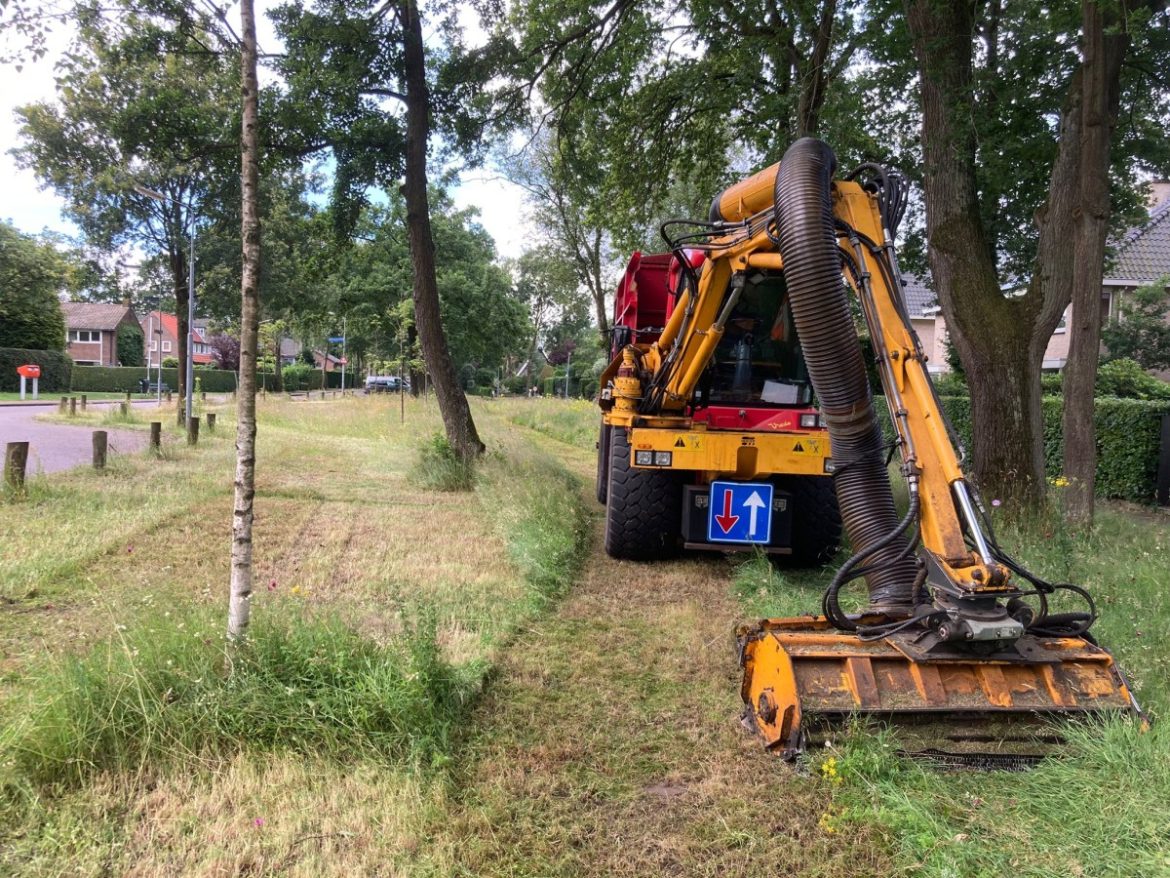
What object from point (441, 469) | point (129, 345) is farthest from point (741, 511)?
point (129, 345)

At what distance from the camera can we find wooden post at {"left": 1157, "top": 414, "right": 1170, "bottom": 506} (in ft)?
32.6

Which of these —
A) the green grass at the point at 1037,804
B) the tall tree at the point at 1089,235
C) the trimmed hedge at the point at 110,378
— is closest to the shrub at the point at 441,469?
the tall tree at the point at 1089,235

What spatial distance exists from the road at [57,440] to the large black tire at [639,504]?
21.8 ft

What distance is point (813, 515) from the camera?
626 centimetres

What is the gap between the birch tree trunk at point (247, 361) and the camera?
10.6 ft

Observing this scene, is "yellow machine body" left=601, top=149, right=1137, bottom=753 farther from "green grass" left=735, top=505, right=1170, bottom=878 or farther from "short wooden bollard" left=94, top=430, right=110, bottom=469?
"short wooden bollard" left=94, top=430, right=110, bottom=469

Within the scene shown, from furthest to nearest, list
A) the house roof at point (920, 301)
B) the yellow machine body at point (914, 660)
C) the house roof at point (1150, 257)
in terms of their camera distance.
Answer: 1. the house roof at point (920, 301)
2. the house roof at point (1150, 257)
3. the yellow machine body at point (914, 660)

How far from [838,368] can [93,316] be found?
68.3 m

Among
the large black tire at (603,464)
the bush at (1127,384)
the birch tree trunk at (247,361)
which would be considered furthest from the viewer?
the bush at (1127,384)

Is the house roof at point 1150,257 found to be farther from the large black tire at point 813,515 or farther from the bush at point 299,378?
the bush at point 299,378

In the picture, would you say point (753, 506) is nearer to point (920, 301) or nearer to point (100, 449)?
point (100, 449)

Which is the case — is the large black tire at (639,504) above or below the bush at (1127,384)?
below

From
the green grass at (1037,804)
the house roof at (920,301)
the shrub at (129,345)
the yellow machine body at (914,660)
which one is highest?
the house roof at (920,301)

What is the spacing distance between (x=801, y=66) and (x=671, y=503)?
7420mm
